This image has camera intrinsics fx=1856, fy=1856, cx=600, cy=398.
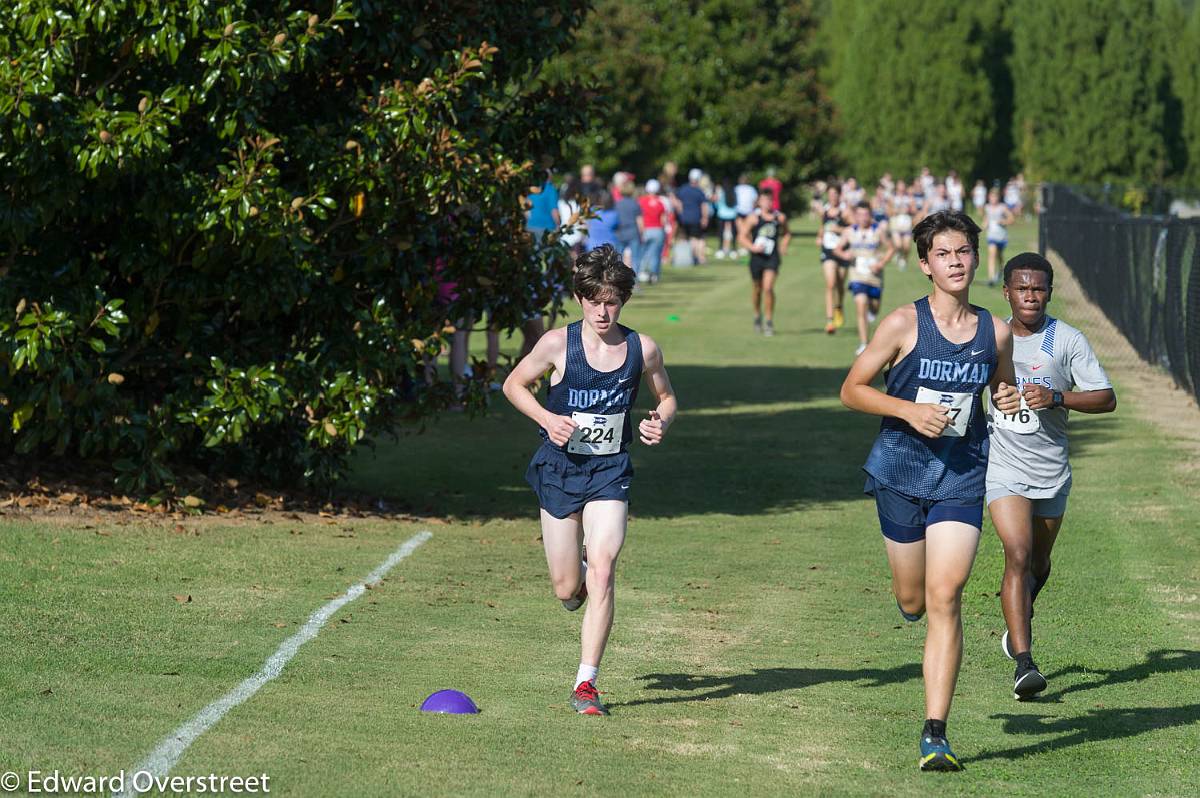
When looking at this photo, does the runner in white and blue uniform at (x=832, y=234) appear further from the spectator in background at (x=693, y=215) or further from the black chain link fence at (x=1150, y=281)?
the spectator in background at (x=693, y=215)

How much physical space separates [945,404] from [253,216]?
17.5 ft

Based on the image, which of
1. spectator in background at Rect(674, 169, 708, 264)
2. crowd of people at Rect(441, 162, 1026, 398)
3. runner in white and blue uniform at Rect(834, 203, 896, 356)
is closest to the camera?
crowd of people at Rect(441, 162, 1026, 398)

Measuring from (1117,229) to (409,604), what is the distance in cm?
2012

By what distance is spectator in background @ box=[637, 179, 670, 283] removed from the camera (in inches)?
1442

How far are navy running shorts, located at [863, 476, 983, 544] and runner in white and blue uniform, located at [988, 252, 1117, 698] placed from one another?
1153mm

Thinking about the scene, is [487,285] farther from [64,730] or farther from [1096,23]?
[1096,23]

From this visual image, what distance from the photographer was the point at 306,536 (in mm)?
11688

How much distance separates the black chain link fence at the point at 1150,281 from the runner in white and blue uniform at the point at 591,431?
12.4 meters

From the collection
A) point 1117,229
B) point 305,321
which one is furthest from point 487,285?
point 1117,229

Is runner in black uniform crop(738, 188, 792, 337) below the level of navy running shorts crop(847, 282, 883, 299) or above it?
above

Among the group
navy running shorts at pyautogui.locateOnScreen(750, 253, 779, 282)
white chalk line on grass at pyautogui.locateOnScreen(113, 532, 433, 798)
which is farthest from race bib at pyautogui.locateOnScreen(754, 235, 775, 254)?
white chalk line on grass at pyautogui.locateOnScreen(113, 532, 433, 798)

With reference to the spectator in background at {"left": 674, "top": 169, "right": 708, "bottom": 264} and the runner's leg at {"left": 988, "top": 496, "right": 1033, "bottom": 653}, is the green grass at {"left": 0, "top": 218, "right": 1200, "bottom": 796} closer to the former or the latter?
the runner's leg at {"left": 988, "top": 496, "right": 1033, "bottom": 653}

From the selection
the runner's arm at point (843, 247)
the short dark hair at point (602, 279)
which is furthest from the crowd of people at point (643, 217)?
the short dark hair at point (602, 279)

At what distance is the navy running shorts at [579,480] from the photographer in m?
7.57
